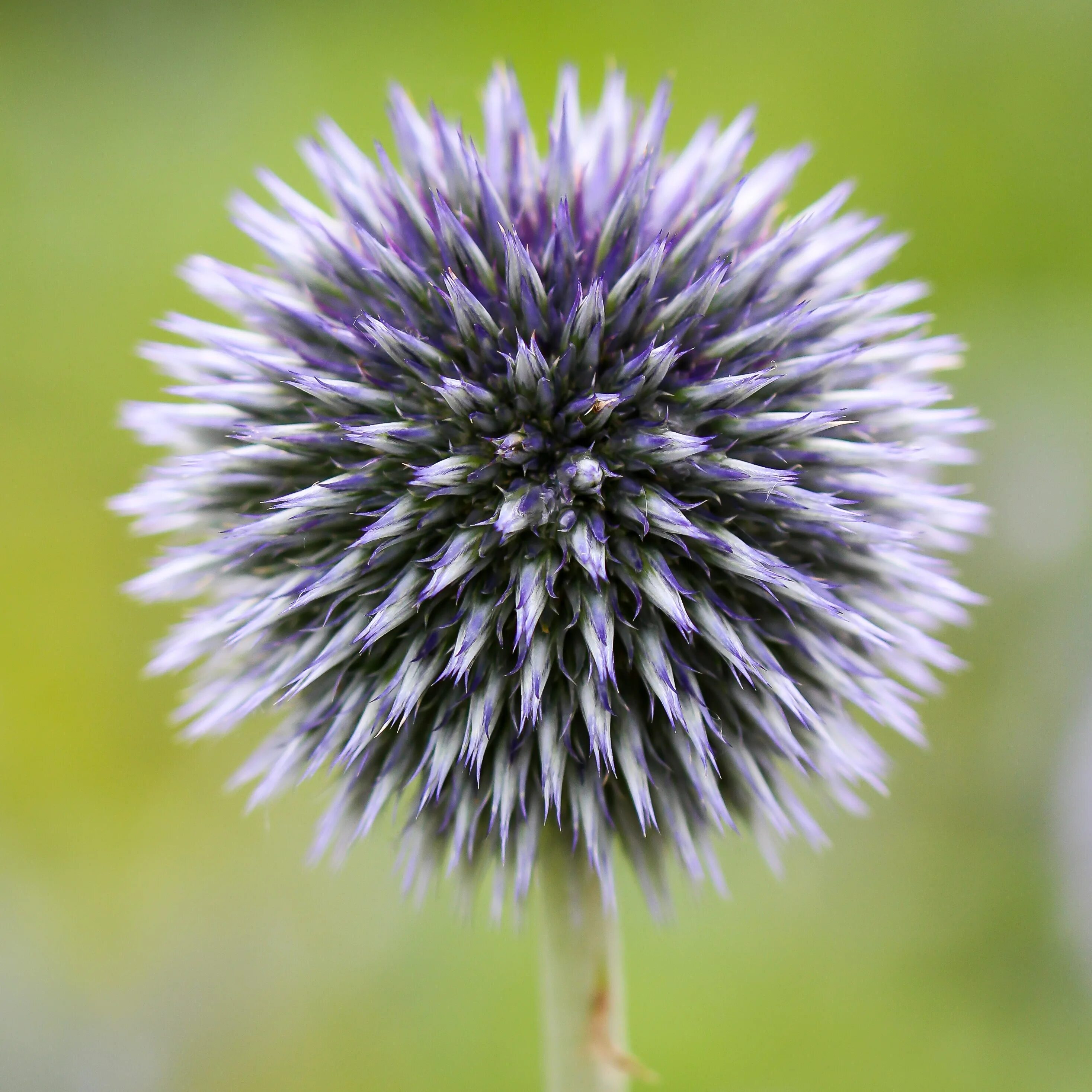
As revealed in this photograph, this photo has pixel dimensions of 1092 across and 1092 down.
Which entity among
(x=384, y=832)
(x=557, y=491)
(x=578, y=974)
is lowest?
(x=384, y=832)

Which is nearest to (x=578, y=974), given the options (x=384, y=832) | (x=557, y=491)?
(x=557, y=491)

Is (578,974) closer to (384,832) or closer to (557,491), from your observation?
(557,491)

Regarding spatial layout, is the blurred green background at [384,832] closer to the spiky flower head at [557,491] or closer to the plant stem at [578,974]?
the plant stem at [578,974]

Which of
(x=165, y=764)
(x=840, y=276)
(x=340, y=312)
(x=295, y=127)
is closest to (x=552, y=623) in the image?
(x=340, y=312)

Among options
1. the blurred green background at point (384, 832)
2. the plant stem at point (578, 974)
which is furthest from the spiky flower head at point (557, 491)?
the blurred green background at point (384, 832)

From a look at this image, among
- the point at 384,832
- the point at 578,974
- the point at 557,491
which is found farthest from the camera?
the point at 384,832

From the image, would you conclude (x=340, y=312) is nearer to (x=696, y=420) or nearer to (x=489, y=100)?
(x=489, y=100)

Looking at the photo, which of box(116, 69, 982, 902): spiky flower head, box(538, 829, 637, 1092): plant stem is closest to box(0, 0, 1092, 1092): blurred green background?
box(538, 829, 637, 1092): plant stem
